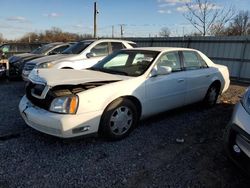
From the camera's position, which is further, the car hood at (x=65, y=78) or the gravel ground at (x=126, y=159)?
the car hood at (x=65, y=78)

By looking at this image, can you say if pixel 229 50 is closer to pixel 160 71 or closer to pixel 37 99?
pixel 160 71

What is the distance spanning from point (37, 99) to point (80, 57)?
4481 mm

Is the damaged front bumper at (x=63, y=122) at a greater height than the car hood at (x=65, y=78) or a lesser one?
lesser

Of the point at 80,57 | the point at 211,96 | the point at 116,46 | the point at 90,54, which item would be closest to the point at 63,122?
the point at 211,96

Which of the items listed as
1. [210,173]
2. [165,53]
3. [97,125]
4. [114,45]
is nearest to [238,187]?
[210,173]

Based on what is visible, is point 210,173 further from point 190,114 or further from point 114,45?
point 114,45

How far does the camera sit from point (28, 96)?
4.13 meters

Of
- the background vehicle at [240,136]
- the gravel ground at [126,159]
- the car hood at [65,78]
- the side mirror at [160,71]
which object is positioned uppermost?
the side mirror at [160,71]

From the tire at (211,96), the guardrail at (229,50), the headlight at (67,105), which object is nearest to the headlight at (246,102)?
the headlight at (67,105)

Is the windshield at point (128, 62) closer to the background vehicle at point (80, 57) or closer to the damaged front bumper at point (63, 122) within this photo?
the damaged front bumper at point (63, 122)

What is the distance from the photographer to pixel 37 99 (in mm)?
3834

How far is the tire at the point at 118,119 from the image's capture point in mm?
3828


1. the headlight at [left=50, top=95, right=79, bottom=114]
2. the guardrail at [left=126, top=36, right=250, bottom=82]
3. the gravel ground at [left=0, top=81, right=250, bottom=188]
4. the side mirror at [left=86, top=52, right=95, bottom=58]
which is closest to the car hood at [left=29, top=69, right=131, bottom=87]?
the headlight at [left=50, top=95, right=79, bottom=114]

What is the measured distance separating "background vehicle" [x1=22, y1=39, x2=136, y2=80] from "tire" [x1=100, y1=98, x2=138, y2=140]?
4076 mm
